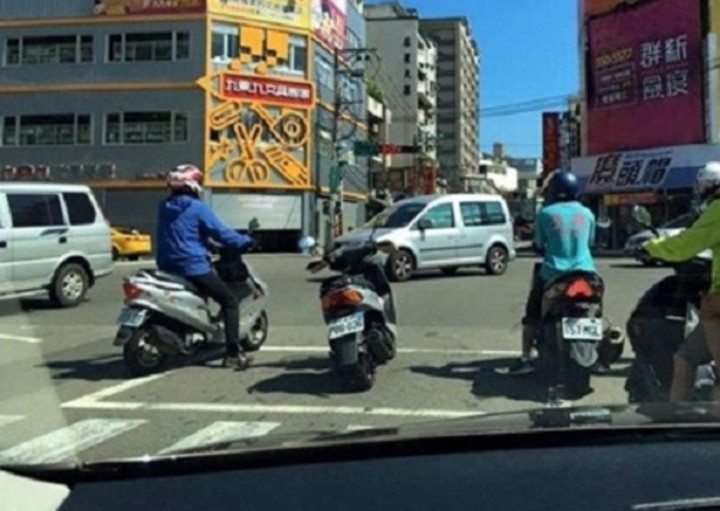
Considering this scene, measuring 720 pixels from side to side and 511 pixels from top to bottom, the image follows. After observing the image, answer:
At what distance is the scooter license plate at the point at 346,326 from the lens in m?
7.84

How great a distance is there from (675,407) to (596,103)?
42941 mm

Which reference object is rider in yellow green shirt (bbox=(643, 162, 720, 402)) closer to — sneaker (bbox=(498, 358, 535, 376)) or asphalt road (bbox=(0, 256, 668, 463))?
asphalt road (bbox=(0, 256, 668, 463))

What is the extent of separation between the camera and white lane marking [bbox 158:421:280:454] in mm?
6398

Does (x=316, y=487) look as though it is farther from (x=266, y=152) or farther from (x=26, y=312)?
(x=266, y=152)

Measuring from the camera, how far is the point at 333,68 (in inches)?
2031

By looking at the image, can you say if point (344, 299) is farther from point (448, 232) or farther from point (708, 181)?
point (448, 232)

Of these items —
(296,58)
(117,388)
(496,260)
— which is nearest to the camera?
(117,388)

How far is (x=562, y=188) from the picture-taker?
309 inches

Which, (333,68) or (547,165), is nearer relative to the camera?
(333,68)

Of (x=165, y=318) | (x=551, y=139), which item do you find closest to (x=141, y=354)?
(x=165, y=318)

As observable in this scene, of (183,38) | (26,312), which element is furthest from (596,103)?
(26,312)

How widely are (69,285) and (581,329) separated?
9993 mm

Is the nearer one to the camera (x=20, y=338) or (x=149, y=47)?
(x=20, y=338)

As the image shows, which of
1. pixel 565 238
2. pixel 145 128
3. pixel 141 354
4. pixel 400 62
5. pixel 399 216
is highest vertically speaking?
pixel 400 62
